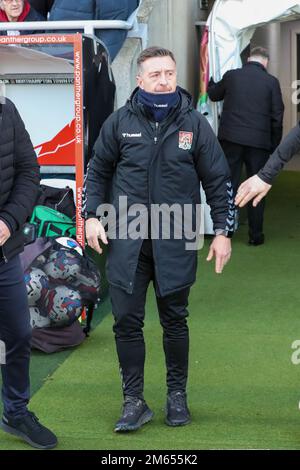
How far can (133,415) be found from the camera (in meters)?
4.43

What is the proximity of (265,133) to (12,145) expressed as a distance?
516 cm

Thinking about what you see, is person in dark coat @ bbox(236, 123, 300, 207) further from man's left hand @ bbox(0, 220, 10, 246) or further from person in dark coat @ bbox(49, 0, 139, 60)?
person in dark coat @ bbox(49, 0, 139, 60)

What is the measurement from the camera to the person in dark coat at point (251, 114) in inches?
344

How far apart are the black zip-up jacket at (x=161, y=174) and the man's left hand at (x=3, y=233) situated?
493mm

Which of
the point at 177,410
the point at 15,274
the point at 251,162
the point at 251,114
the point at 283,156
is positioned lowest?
the point at 177,410

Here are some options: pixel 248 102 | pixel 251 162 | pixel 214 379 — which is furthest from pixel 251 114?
pixel 214 379

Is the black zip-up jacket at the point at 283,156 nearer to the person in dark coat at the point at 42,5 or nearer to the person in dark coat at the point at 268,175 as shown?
the person in dark coat at the point at 268,175

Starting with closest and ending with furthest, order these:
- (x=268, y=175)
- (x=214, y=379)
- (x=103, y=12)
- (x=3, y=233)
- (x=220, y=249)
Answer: (x=3, y=233) → (x=268, y=175) → (x=220, y=249) → (x=214, y=379) → (x=103, y=12)

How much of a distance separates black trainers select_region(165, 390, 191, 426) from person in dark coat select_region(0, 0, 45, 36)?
373 cm

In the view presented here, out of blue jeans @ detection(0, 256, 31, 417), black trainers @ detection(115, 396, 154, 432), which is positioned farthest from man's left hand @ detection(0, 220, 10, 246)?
black trainers @ detection(115, 396, 154, 432)

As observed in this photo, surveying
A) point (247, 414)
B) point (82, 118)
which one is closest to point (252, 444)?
point (247, 414)

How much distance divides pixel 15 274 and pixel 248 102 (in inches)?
201

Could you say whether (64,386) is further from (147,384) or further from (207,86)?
(207,86)

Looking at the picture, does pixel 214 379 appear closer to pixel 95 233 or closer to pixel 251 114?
pixel 95 233
